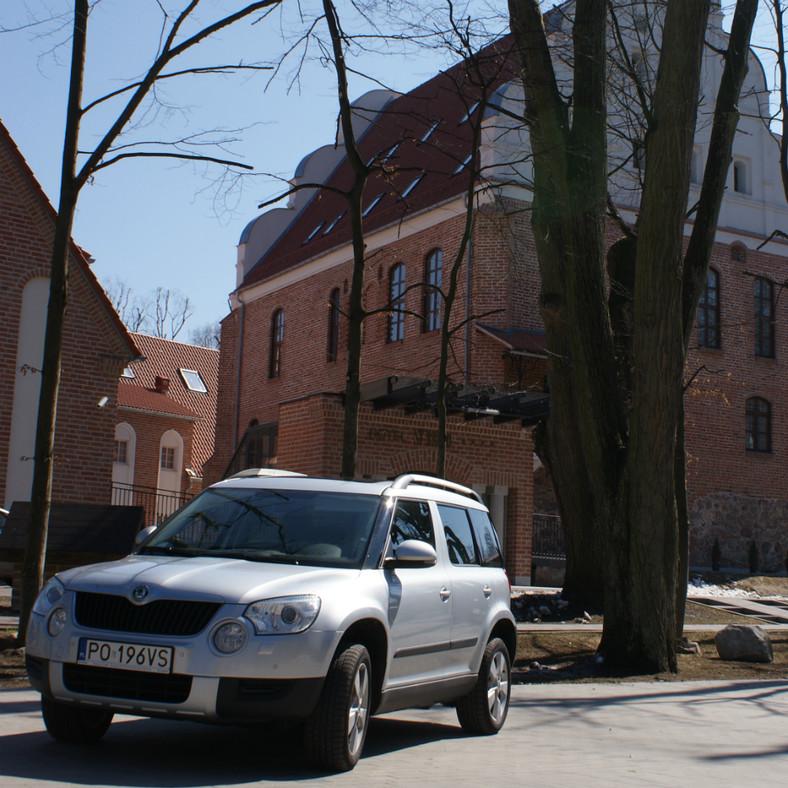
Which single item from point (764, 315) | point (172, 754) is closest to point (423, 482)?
A: point (172, 754)

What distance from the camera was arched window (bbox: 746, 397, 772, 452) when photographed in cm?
3156

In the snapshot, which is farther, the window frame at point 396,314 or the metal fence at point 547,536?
the window frame at point 396,314

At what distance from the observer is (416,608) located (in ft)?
21.4

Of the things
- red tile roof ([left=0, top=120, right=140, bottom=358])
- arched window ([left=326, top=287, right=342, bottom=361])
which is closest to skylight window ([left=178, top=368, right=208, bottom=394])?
arched window ([left=326, top=287, right=342, bottom=361])

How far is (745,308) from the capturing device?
3177cm

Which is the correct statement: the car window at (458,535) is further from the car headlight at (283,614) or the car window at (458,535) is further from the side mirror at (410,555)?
the car headlight at (283,614)

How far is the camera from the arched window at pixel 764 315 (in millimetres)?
32062

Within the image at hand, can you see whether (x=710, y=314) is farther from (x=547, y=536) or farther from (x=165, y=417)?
(x=165, y=417)

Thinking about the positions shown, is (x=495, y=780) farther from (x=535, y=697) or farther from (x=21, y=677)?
(x=21, y=677)

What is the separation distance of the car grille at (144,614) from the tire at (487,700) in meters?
2.57

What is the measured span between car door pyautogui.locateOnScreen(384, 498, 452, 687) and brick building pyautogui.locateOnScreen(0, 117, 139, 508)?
1299 centimetres

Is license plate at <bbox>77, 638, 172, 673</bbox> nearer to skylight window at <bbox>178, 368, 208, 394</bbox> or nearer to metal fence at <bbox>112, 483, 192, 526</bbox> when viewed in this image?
metal fence at <bbox>112, 483, 192, 526</bbox>

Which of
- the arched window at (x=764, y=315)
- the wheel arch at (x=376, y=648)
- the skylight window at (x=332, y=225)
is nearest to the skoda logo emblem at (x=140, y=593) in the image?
the wheel arch at (x=376, y=648)

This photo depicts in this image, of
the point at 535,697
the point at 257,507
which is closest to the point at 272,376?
the point at 535,697
